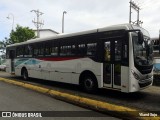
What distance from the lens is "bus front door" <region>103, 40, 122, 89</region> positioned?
35.6ft

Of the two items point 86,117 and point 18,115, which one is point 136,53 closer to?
point 86,117

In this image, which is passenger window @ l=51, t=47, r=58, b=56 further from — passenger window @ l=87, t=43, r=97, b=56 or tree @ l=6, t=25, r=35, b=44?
tree @ l=6, t=25, r=35, b=44

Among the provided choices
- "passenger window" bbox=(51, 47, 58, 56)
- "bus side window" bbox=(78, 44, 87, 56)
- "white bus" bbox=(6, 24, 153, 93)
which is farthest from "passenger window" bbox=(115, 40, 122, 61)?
"passenger window" bbox=(51, 47, 58, 56)

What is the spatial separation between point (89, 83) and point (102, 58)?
1.47 metres

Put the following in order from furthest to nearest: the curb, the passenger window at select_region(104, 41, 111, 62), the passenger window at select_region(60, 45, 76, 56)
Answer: the passenger window at select_region(60, 45, 76, 56)
the passenger window at select_region(104, 41, 111, 62)
the curb

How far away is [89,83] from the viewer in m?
12.3

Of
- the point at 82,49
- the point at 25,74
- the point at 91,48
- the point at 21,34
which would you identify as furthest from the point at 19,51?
the point at 21,34

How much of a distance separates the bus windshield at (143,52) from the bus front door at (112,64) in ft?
2.08

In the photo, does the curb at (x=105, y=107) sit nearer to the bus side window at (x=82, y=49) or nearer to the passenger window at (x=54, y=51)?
the bus side window at (x=82, y=49)

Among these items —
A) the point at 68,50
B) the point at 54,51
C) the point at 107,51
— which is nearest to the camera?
the point at 107,51

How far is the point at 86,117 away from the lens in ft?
26.6

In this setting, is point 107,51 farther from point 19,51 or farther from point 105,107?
point 19,51

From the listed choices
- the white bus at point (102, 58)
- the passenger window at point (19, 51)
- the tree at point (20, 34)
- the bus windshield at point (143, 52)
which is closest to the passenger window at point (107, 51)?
the white bus at point (102, 58)

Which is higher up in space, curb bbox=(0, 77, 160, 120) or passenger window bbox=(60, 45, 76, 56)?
passenger window bbox=(60, 45, 76, 56)
